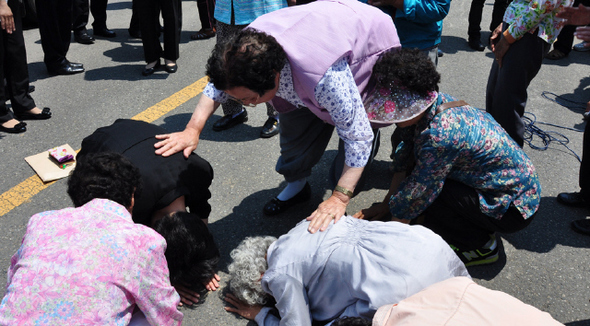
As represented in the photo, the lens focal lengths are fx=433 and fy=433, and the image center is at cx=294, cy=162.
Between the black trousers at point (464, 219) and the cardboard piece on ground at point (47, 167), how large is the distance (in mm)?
2395

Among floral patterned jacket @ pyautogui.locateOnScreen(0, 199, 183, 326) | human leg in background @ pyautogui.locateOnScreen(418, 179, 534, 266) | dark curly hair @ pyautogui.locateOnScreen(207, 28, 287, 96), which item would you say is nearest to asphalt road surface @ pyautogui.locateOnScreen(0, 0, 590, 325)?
human leg in background @ pyautogui.locateOnScreen(418, 179, 534, 266)

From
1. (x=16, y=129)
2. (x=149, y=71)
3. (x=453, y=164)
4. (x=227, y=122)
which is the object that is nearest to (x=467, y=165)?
(x=453, y=164)

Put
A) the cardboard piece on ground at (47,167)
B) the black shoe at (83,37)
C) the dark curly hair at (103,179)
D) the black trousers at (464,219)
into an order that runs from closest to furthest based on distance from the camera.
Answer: the dark curly hair at (103,179) < the black trousers at (464,219) < the cardboard piece on ground at (47,167) < the black shoe at (83,37)

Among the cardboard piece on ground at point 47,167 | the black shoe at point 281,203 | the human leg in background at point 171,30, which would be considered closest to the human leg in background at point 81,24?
the human leg in background at point 171,30

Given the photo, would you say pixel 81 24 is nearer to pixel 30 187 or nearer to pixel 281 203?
pixel 30 187

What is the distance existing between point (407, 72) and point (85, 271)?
1.47 meters

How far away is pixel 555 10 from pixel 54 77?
4.30 meters

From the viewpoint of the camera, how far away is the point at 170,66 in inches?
175

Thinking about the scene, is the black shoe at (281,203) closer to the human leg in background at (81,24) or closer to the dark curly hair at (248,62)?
the dark curly hair at (248,62)

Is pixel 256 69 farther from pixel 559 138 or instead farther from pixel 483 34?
pixel 483 34

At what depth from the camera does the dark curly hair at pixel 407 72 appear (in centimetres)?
190

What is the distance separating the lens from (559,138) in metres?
3.49

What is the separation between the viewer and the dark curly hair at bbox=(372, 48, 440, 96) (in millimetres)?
1897

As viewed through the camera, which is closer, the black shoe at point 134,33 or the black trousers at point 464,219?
the black trousers at point 464,219
